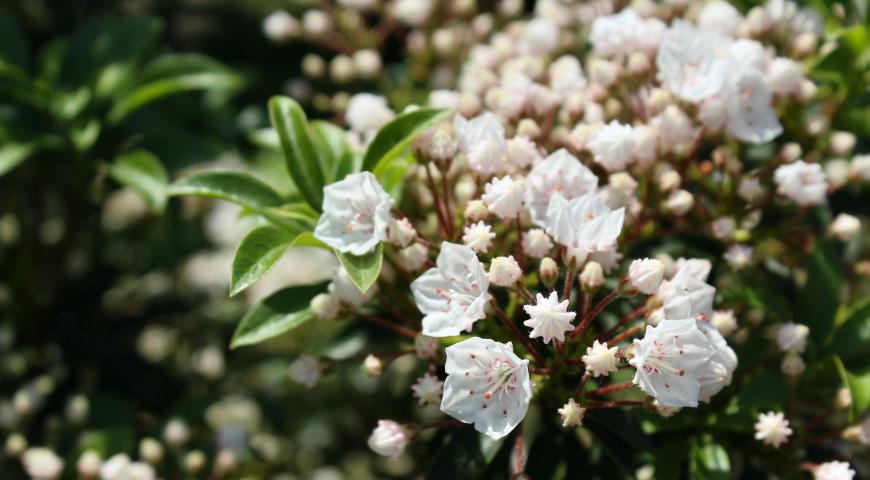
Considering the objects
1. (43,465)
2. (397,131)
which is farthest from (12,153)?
(397,131)

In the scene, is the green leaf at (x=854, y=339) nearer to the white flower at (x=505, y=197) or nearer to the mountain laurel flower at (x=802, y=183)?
the mountain laurel flower at (x=802, y=183)

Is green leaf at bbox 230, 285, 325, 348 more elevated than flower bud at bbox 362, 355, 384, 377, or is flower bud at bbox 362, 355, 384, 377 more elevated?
green leaf at bbox 230, 285, 325, 348

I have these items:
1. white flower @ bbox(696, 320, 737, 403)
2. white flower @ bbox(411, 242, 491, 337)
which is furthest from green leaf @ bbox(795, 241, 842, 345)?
white flower @ bbox(411, 242, 491, 337)

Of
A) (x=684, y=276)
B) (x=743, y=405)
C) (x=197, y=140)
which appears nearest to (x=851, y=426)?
(x=743, y=405)

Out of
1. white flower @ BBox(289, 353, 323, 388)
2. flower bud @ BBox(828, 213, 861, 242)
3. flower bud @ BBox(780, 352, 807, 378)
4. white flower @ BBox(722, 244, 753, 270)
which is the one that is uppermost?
white flower @ BBox(289, 353, 323, 388)

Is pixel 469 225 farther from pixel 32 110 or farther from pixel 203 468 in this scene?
pixel 32 110

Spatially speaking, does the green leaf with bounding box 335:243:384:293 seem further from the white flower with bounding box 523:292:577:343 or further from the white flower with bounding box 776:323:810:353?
the white flower with bounding box 776:323:810:353

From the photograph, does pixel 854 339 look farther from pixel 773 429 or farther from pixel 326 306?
pixel 326 306
